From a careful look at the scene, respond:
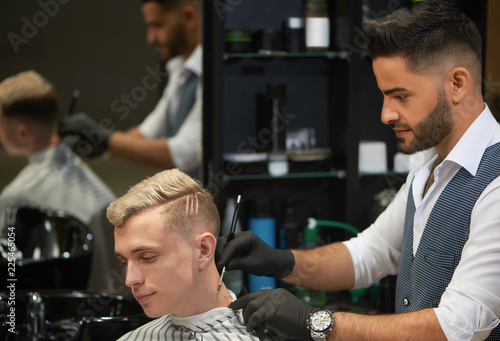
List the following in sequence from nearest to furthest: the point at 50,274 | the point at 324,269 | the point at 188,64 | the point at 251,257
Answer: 1. the point at 251,257
2. the point at 324,269
3. the point at 50,274
4. the point at 188,64

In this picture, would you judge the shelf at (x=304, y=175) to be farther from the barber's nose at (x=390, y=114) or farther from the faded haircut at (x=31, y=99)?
the barber's nose at (x=390, y=114)

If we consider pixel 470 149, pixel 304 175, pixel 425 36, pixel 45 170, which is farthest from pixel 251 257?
pixel 45 170

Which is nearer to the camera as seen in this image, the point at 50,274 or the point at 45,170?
the point at 50,274

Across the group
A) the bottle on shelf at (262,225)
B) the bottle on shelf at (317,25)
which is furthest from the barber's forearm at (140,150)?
the bottle on shelf at (317,25)

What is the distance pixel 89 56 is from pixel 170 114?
0.44 m

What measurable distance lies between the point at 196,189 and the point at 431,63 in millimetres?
762

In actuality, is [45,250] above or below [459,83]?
below

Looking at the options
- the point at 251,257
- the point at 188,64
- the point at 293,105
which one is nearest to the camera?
the point at 251,257

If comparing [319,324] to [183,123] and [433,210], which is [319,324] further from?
[183,123]

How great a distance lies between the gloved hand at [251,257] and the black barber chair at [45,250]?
3.33ft

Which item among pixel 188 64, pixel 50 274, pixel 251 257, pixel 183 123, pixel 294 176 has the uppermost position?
pixel 188 64

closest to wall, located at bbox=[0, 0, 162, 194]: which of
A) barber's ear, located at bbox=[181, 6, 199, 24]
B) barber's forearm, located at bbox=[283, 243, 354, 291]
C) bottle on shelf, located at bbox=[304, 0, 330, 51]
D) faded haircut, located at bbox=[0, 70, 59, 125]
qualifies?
faded haircut, located at bbox=[0, 70, 59, 125]

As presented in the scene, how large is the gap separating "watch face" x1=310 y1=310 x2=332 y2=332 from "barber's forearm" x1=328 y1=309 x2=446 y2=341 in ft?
0.10

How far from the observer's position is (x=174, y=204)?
1.57 metres
